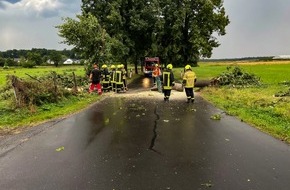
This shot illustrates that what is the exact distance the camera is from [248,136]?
33.5 ft

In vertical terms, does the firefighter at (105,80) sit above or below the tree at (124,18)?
below

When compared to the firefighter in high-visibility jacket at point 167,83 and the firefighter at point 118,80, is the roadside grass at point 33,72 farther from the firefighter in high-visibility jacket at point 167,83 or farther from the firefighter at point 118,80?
the firefighter in high-visibility jacket at point 167,83

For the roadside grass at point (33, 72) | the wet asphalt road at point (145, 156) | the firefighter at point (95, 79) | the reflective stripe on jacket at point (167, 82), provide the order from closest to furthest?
the wet asphalt road at point (145, 156) → the reflective stripe on jacket at point (167, 82) → the firefighter at point (95, 79) → the roadside grass at point (33, 72)

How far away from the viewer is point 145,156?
7.90 metres

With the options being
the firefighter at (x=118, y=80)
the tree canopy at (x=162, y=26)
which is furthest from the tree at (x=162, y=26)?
the firefighter at (x=118, y=80)

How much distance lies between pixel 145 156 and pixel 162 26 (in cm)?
3707

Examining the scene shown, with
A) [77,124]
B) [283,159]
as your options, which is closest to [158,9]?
[77,124]

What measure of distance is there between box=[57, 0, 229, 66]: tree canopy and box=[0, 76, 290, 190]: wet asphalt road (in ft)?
92.1

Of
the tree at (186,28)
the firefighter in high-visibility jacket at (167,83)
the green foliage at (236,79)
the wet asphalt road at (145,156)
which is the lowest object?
the green foliage at (236,79)

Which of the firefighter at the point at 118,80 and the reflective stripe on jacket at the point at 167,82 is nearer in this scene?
the reflective stripe on jacket at the point at 167,82

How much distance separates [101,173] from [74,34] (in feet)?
76.3

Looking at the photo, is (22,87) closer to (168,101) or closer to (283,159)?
(168,101)

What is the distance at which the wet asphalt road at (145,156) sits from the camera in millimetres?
6297

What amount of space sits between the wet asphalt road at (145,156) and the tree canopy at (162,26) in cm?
2807
